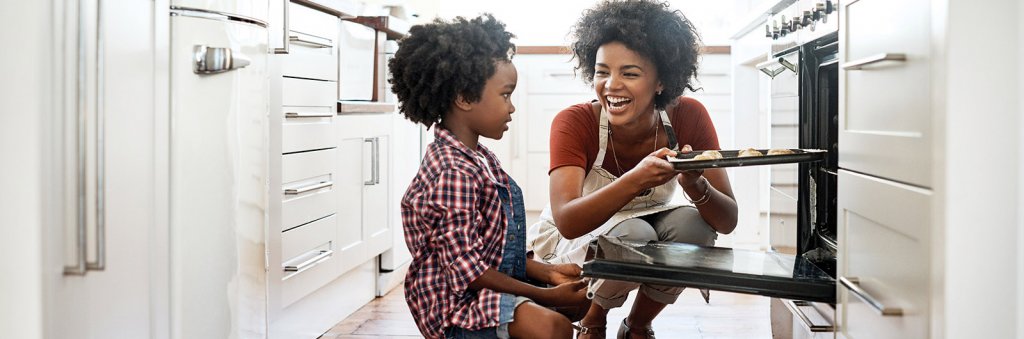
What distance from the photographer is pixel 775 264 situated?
5.70 ft

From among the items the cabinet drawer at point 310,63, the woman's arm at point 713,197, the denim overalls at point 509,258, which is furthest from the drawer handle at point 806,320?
the cabinet drawer at point 310,63

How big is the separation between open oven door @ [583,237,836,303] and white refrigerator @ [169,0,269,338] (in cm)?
58

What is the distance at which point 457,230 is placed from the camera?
1.62 meters

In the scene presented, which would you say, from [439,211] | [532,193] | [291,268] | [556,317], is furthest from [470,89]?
[532,193]

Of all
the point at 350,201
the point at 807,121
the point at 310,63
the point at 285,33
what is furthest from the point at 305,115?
the point at 807,121

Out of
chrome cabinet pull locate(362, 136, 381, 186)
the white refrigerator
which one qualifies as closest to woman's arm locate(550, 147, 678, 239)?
the white refrigerator

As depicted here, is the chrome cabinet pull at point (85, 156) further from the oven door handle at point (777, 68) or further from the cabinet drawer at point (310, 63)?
the oven door handle at point (777, 68)

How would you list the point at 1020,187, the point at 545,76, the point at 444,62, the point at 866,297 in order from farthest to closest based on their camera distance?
the point at 545,76
the point at 444,62
the point at 866,297
the point at 1020,187

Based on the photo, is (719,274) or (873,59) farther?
(719,274)

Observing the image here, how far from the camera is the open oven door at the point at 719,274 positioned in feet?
5.03

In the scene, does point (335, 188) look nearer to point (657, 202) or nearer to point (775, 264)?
point (657, 202)

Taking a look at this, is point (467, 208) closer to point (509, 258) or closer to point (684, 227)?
point (509, 258)

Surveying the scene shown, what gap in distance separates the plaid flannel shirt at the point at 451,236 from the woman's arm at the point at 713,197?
390 mm

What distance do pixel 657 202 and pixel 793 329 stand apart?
41cm
